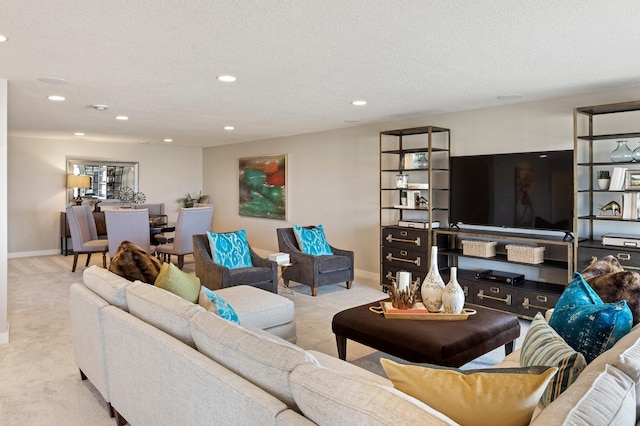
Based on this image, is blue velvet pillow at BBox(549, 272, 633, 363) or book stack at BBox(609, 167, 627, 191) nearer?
blue velvet pillow at BBox(549, 272, 633, 363)

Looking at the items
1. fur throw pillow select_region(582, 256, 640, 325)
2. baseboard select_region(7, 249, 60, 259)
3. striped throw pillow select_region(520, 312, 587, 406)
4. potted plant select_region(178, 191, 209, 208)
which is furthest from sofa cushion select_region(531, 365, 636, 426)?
potted plant select_region(178, 191, 209, 208)

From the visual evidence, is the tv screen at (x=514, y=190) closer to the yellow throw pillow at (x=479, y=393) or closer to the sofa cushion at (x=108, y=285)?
the yellow throw pillow at (x=479, y=393)

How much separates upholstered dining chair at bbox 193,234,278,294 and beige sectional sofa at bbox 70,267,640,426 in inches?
66.1

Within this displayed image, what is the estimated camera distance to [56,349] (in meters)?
3.54

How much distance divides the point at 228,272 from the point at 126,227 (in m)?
2.48

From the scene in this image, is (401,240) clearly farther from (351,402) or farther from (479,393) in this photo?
(351,402)

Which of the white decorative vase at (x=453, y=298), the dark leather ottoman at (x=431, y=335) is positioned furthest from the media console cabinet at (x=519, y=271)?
the white decorative vase at (x=453, y=298)

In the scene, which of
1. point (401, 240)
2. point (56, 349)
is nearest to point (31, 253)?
point (56, 349)

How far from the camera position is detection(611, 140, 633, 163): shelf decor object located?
389cm

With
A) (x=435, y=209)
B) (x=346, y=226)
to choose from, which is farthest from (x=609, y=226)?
(x=346, y=226)

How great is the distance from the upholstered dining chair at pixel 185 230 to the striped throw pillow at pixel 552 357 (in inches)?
205

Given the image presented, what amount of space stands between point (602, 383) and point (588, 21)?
80.4 inches

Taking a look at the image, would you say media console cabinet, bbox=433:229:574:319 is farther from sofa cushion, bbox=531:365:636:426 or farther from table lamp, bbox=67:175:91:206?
table lamp, bbox=67:175:91:206

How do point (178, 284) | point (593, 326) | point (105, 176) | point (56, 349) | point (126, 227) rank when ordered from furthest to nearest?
point (105, 176) < point (126, 227) < point (56, 349) < point (178, 284) < point (593, 326)
